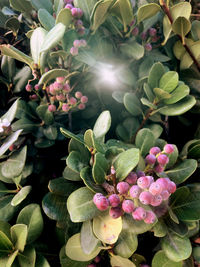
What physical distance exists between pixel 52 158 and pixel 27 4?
582 mm

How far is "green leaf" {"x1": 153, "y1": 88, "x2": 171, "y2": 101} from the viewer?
876 mm

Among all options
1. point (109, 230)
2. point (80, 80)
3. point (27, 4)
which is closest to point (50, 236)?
point (109, 230)

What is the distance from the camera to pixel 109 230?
695 mm

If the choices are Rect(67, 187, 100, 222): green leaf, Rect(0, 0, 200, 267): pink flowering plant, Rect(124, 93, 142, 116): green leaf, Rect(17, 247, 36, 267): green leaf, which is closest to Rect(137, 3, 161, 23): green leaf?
Rect(0, 0, 200, 267): pink flowering plant

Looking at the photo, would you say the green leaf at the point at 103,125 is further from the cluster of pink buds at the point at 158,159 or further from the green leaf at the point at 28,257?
the green leaf at the point at 28,257

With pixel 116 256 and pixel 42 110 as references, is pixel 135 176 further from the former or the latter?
pixel 42 110

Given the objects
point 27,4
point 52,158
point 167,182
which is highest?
point 27,4

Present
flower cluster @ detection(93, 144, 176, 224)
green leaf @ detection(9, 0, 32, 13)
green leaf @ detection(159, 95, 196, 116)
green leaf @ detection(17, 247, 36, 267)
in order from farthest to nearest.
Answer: green leaf @ detection(9, 0, 32, 13) → green leaf @ detection(159, 95, 196, 116) → green leaf @ detection(17, 247, 36, 267) → flower cluster @ detection(93, 144, 176, 224)

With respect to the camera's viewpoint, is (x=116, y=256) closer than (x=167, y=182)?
No

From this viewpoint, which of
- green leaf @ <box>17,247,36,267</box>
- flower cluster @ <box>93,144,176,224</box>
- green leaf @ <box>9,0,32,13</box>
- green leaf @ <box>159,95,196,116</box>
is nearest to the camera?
flower cluster @ <box>93,144,176,224</box>

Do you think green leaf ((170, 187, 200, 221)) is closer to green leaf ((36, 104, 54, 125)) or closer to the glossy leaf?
green leaf ((36, 104, 54, 125))

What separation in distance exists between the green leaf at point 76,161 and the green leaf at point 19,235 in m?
0.20

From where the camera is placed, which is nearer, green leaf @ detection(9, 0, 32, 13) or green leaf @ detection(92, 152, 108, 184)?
green leaf @ detection(92, 152, 108, 184)

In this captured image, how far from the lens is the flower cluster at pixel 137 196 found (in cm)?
64
